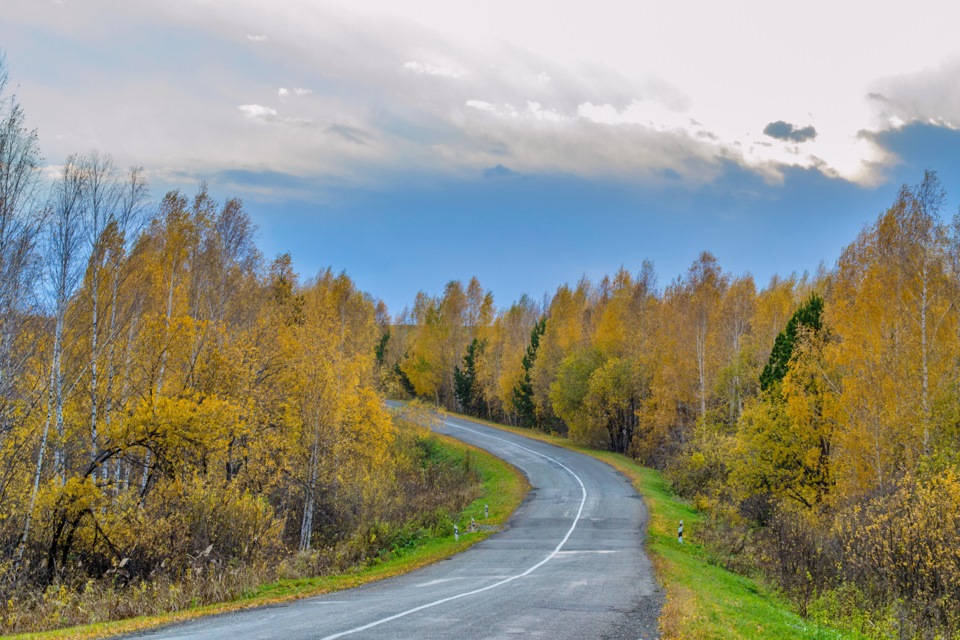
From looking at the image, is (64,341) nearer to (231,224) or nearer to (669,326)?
(231,224)

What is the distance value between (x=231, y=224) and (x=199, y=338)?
731cm

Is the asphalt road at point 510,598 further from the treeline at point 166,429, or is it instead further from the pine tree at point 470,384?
the pine tree at point 470,384

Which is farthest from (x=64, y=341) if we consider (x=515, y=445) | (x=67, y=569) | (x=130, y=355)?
(x=515, y=445)

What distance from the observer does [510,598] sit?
13016mm

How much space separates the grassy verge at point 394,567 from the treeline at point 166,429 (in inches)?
37.3

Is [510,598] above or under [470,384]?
under

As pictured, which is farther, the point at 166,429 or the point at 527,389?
the point at 527,389

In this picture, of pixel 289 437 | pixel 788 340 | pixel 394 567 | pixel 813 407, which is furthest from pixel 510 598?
pixel 788 340

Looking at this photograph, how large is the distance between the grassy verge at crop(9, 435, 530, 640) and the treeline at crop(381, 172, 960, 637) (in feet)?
32.3

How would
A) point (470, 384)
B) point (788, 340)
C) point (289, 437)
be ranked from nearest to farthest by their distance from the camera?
point (289, 437)
point (788, 340)
point (470, 384)

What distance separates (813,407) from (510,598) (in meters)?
21.8

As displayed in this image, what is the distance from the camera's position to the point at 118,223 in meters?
21.0

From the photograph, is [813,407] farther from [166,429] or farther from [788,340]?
[166,429]

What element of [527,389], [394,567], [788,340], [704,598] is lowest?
[394,567]
